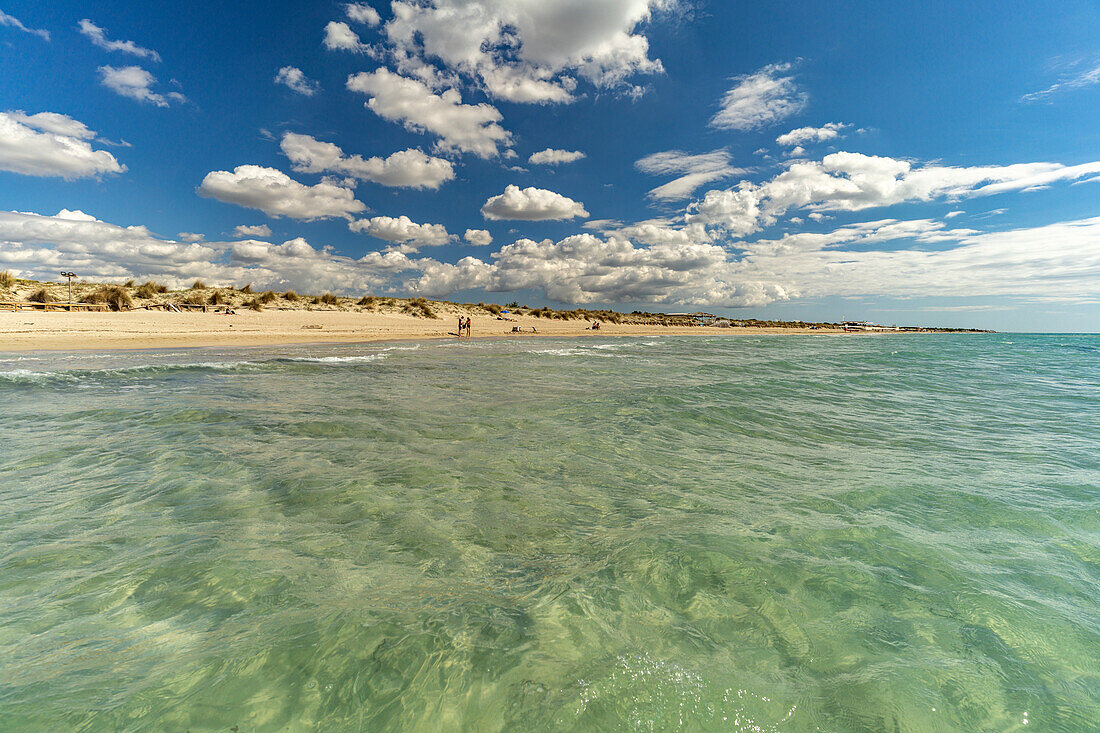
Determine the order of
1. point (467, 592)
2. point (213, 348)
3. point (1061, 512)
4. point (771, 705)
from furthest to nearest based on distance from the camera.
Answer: point (213, 348)
point (1061, 512)
point (467, 592)
point (771, 705)

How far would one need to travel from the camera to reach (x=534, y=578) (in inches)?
122

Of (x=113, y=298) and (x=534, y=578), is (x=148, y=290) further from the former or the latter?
(x=534, y=578)

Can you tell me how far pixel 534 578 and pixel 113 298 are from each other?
4021cm

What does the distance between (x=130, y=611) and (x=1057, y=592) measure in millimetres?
6136

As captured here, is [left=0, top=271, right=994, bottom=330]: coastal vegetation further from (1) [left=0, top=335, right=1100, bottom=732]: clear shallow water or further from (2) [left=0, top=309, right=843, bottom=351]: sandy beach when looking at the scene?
(1) [left=0, top=335, right=1100, bottom=732]: clear shallow water

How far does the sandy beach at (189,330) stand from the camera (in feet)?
61.3

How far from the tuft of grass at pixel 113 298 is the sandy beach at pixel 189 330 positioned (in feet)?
4.82

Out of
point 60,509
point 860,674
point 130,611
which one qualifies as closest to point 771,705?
point 860,674

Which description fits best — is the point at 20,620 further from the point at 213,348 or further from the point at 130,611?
the point at 213,348

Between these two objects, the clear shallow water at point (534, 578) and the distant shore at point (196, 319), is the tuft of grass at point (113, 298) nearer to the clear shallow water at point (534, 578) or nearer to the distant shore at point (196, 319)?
the distant shore at point (196, 319)

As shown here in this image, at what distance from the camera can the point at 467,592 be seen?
9.46ft

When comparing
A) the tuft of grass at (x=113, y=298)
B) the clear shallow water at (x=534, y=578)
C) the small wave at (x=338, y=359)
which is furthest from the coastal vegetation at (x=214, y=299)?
the clear shallow water at (x=534, y=578)

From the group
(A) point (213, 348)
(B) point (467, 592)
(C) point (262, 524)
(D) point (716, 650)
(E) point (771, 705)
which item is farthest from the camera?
(A) point (213, 348)

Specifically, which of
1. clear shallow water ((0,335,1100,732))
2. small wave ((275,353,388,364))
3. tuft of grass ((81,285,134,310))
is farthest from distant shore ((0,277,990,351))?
clear shallow water ((0,335,1100,732))
